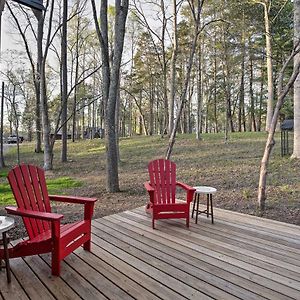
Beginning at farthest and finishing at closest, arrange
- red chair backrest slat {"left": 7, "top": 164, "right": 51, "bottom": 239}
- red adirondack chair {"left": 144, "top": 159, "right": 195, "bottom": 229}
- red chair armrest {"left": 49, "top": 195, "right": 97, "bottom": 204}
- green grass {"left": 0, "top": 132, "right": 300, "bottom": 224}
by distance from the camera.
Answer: green grass {"left": 0, "top": 132, "right": 300, "bottom": 224}, red adirondack chair {"left": 144, "top": 159, "right": 195, "bottom": 229}, red chair armrest {"left": 49, "top": 195, "right": 97, "bottom": 204}, red chair backrest slat {"left": 7, "top": 164, "right": 51, "bottom": 239}

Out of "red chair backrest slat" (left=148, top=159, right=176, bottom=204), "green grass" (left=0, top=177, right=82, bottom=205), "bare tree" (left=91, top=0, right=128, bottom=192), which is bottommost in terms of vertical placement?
"green grass" (left=0, top=177, right=82, bottom=205)

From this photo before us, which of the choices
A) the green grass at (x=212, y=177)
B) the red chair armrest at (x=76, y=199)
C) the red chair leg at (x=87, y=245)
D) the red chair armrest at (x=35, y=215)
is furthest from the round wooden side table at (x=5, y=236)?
the green grass at (x=212, y=177)

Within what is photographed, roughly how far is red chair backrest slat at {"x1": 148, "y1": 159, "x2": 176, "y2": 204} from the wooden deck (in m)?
0.44

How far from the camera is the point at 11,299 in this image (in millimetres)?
1911

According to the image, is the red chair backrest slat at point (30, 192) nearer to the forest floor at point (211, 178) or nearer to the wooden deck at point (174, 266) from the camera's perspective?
the wooden deck at point (174, 266)

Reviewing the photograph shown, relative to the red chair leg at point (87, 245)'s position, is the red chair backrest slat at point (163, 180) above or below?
above

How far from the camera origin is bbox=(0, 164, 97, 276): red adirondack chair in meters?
2.23

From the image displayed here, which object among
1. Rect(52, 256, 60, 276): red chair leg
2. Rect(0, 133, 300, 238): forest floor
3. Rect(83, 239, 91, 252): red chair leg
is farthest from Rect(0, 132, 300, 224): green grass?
Rect(52, 256, 60, 276): red chair leg

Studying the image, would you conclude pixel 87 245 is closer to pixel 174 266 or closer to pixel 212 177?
pixel 174 266

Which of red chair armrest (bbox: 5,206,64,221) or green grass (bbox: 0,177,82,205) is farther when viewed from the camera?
green grass (bbox: 0,177,82,205)

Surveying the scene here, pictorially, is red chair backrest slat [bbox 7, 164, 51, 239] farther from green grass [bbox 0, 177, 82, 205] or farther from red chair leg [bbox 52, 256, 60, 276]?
green grass [bbox 0, 177, 82, 205]

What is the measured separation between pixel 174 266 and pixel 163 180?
152 cm

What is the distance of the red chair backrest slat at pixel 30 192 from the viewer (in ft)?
7.91

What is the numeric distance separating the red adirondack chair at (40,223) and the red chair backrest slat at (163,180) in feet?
4.04
